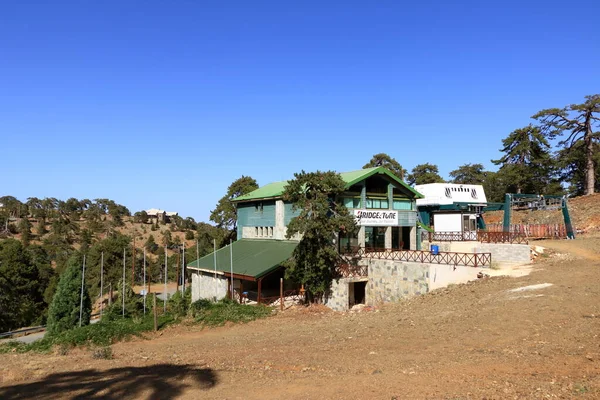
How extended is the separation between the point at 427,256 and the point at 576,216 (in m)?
31.3

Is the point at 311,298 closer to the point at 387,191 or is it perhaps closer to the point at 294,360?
the point at 387,191

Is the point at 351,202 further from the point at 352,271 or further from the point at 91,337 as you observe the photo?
the point at 91,337

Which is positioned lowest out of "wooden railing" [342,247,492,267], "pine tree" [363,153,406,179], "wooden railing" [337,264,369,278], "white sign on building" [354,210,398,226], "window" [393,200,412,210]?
"wooden railing" [337,264,369,278]

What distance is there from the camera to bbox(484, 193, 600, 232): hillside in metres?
44.6

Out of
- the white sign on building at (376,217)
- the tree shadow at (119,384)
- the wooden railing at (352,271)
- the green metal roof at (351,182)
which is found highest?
the green metal roof at (351,182)

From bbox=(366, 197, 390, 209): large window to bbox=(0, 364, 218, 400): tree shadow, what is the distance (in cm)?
2252

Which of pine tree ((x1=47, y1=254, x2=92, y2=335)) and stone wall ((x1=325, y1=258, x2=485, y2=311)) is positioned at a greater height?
stone wall ((x1=325, y1=258, x2=485, y2=311))

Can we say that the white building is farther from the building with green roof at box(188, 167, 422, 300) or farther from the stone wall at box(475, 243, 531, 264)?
the stone wall at box(475, 243, 531, 264)

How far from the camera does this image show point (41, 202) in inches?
4318

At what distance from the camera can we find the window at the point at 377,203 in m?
33.2

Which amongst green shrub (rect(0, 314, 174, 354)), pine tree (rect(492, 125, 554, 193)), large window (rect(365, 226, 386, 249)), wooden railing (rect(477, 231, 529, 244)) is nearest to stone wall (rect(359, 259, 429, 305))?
large window (rect(365, 226, 386, 249))

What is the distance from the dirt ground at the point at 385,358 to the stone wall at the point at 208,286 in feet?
40.8

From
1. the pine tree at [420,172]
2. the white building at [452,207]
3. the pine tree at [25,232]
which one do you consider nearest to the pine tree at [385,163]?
the pine tree at [420,172]

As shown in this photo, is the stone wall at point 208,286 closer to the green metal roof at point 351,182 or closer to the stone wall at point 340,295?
the green metal roof at point 351,182
